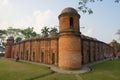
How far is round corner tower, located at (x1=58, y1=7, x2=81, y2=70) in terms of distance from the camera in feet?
69.7

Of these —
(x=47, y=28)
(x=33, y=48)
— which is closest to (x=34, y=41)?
(x=33, y=48)

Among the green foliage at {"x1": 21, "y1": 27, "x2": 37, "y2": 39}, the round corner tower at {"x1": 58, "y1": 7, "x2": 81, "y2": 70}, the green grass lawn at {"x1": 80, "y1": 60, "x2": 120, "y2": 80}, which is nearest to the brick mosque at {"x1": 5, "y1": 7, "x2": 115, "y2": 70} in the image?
the round corner tower at {"x1": 58, "y1": 7, "x2": 81, "y2": 70}

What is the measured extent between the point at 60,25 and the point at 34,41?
10.9m

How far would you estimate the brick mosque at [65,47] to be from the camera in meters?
21.5

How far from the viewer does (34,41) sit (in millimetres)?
32438

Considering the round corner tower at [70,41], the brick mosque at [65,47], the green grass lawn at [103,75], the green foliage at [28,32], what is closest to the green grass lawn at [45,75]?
the green grass lawn at [103,75]

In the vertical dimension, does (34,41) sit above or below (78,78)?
above

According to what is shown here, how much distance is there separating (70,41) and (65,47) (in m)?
1.11

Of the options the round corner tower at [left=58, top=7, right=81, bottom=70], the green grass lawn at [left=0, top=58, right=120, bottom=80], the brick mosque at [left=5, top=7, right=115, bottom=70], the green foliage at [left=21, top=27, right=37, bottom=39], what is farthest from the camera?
the green foliage at [left=21, top=27, right=37, bottom=39]

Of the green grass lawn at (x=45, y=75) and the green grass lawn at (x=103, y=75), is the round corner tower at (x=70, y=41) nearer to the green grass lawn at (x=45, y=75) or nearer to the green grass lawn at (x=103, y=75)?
the green grass lawn at (x=45, y=75)

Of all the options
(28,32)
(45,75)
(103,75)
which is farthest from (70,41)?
(28,32)

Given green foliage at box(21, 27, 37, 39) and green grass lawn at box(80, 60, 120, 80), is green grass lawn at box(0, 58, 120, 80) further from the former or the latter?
green foliage at box(21, 27, 37, 39)

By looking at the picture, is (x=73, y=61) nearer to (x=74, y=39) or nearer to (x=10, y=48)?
(x=74, y=39)

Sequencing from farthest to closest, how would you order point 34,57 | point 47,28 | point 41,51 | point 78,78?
point 47,28 < point 34,57 < point 41,51 < point 78,78
